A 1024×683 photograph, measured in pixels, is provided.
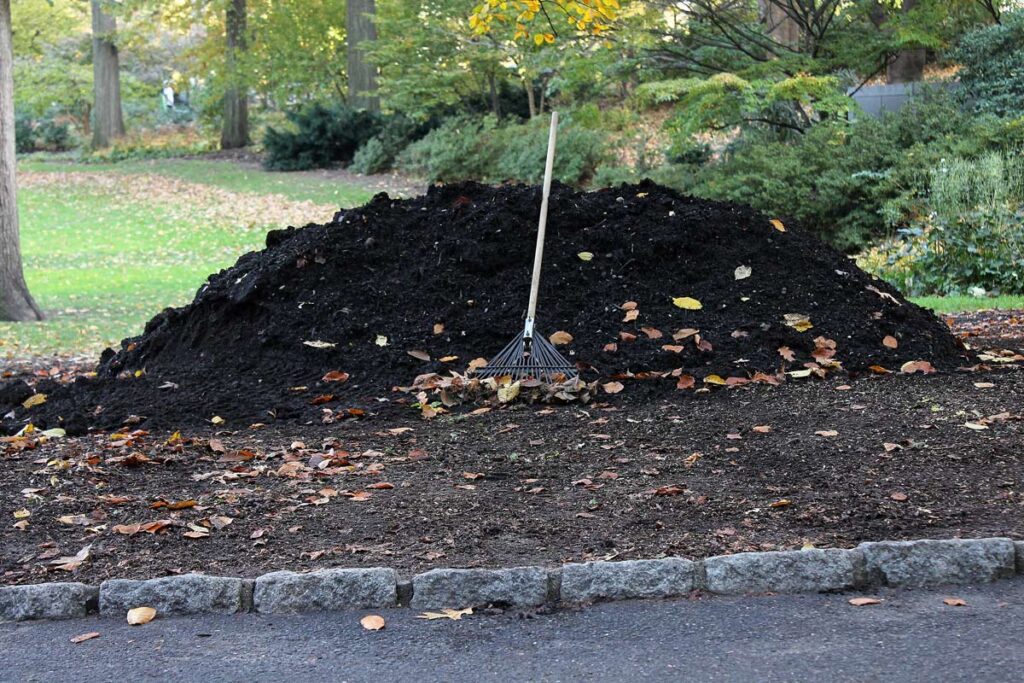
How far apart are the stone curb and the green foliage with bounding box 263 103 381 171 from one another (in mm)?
22811

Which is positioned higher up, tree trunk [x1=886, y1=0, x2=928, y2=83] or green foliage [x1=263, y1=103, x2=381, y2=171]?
tree trunk [x1=886, y1=0, x2=928, y2=83]

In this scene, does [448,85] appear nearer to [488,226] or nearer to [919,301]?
[919,301]

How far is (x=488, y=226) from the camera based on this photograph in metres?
7.50

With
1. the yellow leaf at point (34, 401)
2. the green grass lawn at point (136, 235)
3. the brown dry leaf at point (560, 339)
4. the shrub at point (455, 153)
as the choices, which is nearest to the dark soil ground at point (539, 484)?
the brown dry leaf at point (560, 339)

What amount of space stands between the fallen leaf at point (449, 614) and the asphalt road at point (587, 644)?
0.03m

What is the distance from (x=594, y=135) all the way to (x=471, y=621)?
18.1 meters

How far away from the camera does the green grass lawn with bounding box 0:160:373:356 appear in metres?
11.6

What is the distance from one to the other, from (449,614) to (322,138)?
78.2 ft

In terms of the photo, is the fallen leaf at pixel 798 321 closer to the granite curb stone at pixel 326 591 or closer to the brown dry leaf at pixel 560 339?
the brown dry leaf at pixel 560 339

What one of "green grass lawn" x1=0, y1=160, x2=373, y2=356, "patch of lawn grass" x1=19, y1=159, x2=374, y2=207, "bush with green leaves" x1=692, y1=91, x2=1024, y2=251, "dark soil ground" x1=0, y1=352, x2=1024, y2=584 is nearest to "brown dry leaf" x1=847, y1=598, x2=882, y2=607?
"dark soil ground" x1=0, y1=352, x2=1024, y2=584

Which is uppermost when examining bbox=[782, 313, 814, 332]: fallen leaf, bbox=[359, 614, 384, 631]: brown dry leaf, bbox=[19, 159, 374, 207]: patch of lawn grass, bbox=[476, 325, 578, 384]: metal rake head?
bbox=[19, 159, 374, 207]: patch of lawn grass

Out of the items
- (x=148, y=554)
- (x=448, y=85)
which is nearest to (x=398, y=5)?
(x=448, y=85)

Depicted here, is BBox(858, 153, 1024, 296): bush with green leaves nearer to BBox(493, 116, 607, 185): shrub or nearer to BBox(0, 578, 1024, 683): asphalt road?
BBox(493, 116, 607, 185): shrub

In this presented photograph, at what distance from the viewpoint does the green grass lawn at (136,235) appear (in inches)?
440
